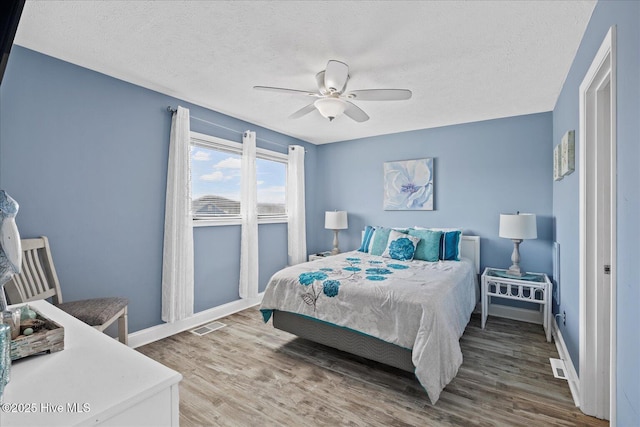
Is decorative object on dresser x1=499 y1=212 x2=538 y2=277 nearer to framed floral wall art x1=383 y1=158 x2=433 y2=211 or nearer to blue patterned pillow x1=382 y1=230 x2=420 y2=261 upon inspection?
blue patterned pillow x1=382 y1=230 x2=420 y2=261

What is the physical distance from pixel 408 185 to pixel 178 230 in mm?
3124

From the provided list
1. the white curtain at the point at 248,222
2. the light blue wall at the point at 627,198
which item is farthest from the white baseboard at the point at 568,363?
the white curtain at the point at 248,222

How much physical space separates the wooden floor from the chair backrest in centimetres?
99

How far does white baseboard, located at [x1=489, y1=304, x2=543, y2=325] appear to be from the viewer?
3.51 meters

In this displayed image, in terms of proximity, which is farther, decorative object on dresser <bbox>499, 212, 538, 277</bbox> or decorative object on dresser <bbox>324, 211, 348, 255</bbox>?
decorative object on dresser <bbox>324, 211, 348, 255</bbox>

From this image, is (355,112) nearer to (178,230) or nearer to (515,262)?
(178,230)

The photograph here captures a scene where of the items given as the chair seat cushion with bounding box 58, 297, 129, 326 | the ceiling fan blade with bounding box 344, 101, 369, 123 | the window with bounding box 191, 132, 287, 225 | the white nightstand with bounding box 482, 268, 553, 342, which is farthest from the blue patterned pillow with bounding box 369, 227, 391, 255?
the chair seat cushion with bounding box 58, 297, 129, 326

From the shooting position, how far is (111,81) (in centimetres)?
272

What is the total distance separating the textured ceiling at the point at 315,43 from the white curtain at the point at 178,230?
475mm

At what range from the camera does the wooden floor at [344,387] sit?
6.29 ft

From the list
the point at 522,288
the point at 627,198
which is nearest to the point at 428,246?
the point at 522,288

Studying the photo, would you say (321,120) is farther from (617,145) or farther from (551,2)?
(617,145)

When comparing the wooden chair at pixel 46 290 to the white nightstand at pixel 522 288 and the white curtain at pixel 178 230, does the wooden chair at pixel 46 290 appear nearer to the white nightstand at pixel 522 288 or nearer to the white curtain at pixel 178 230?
the white curtain at pixel 178 230

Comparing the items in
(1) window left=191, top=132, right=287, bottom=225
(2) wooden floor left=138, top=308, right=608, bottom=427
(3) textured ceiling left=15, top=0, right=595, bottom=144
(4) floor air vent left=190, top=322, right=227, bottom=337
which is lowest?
(2) wooden floor left=138, top=308, right=608, bottom=427
